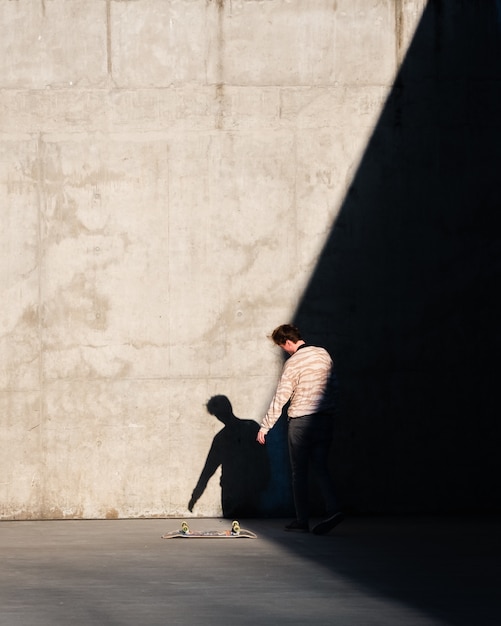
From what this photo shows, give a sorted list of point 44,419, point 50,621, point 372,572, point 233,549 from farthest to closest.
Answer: point 44,419
point 233,549
point 372,572
point 50,621

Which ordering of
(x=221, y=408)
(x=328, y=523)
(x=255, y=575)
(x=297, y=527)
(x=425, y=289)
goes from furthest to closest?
(x=425, y=289), (x=221, y=408), (x=297, y=527), (x=328, y=523), (x=255, y=575)

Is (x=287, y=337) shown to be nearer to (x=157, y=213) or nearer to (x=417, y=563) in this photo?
(x=157, y=213)

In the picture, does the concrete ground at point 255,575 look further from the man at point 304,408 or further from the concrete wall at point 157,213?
the concrete wall at point 157,213

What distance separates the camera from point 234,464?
12188mm

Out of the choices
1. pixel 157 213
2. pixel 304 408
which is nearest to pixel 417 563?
pixel 304 408

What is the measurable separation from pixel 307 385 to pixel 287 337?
424mm

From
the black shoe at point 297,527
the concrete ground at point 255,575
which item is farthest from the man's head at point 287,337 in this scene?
the concrete ground at point 255,575

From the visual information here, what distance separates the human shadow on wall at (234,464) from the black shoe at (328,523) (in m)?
1.59

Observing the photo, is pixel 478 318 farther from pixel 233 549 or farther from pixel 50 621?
pixel 50 621

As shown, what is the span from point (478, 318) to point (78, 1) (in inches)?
183

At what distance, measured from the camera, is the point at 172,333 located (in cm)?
1216

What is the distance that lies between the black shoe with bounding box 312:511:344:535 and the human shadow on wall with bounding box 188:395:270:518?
1590 millimetres

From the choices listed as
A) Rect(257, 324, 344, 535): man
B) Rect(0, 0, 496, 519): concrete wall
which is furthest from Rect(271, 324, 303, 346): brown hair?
Rect(0, 0, 496, 519): concrete wall

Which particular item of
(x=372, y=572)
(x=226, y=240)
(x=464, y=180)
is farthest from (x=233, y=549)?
(x=464, y=180)
